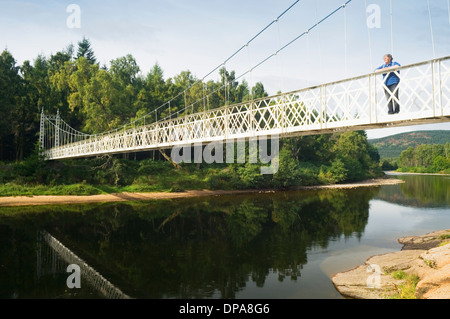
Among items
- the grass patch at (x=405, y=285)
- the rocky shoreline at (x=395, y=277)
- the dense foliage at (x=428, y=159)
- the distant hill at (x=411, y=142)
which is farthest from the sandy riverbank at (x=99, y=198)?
the distant hill at (x=411, y=142)

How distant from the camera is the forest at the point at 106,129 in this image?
1432 inches

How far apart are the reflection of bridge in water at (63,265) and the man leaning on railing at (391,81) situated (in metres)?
9.80

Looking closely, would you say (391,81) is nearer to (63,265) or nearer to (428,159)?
(63,265)

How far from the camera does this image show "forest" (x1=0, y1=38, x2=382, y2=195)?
36.4 m

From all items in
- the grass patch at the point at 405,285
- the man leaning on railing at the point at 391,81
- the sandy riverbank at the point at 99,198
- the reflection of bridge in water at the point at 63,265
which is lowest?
the reflection of bridge in water at the point at 63,265

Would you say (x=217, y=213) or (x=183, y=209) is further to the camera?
(x=183, y=209)

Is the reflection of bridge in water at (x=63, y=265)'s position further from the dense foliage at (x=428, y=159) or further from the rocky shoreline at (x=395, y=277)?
the dense foliage at (x=428, y=159)

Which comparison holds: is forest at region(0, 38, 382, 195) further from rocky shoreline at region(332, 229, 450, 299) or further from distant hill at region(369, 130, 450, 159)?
distant hill at region(369, 130, 450, 159)

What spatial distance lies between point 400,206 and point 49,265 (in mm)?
25569

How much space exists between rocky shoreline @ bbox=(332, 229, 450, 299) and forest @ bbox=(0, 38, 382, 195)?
19.3 m

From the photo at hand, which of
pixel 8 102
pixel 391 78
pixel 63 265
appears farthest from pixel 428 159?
pixel 63 265
